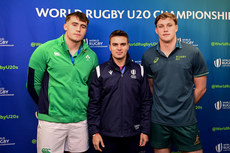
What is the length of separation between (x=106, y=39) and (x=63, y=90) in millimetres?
976

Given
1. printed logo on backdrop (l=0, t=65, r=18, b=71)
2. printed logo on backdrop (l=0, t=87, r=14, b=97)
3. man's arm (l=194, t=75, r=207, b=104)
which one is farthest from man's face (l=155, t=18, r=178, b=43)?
printed logo on backdrop (l=0, t=87, r=14, b=97)

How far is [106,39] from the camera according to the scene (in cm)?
242

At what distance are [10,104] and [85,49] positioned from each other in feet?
4.09

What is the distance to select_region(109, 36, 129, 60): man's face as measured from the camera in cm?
174

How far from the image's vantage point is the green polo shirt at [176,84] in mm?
1756

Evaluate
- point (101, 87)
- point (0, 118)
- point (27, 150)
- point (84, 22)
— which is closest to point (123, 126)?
point (101, 87)

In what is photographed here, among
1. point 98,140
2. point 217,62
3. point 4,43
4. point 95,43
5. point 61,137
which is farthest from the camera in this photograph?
point 217,62

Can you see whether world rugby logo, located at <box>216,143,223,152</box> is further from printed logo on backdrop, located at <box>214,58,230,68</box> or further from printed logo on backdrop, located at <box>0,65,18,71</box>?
printed logo on backdrop, located at <box>0,65,18,71</box>


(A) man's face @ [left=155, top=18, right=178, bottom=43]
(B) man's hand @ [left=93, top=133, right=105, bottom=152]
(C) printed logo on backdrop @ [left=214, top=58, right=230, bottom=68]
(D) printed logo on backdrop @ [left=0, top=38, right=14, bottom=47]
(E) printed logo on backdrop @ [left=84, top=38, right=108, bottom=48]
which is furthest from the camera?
(C) printed logo on backdrop @ [left=214, top=58, right=230, bottom=68]

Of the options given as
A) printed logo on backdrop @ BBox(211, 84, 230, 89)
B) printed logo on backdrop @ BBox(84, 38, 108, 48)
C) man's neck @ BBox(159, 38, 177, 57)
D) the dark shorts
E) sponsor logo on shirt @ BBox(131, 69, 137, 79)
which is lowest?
the dark shorts

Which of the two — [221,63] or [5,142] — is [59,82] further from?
[221,63]

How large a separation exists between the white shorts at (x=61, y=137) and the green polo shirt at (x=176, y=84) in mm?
738

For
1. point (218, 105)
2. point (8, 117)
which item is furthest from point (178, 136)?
point (8, 117)

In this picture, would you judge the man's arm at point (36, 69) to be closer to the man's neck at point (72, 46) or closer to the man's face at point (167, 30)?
the man's neck at point (72, 46)
